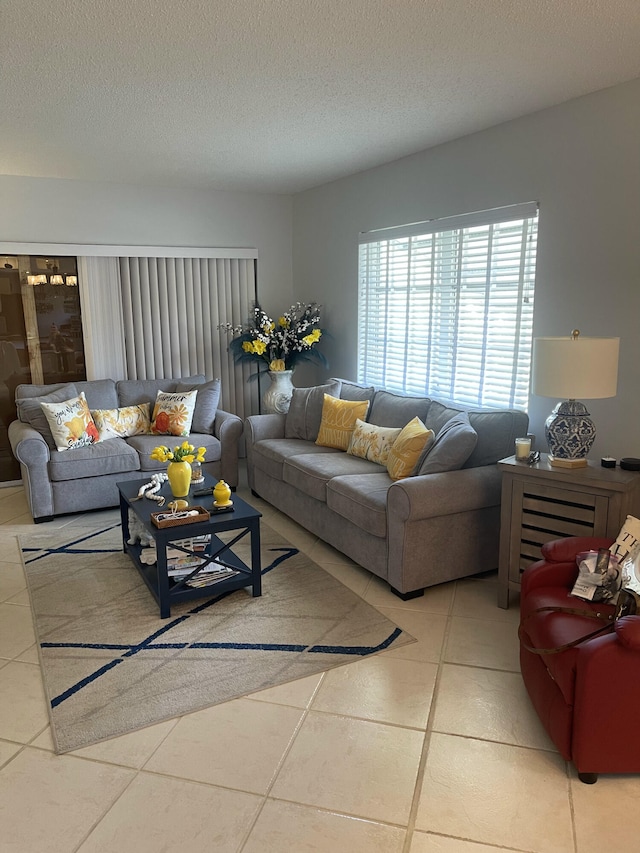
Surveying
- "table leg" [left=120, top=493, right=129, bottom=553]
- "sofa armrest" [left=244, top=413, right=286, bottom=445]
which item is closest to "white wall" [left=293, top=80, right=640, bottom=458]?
"sofa armrest" [left=244, top=413, right=286, bottom=445]

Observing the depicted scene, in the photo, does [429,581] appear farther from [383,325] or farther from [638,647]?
[383,325]

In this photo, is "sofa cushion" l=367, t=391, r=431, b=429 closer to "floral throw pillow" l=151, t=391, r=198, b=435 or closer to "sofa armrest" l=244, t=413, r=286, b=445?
"sofa armrest" l=244, t=413, r=286, b=445

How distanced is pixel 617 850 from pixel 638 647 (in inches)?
23.1

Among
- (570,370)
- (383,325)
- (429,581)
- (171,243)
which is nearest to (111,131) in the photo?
(171,243)

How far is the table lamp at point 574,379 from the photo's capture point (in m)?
2.93

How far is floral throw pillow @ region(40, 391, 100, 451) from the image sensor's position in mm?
4781

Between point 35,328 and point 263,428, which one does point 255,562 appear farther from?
point 35,328

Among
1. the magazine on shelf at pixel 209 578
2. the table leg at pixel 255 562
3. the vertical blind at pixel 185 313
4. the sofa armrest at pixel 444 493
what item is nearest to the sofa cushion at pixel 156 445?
the vertical blind at pixel 185 313

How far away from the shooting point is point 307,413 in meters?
5.12

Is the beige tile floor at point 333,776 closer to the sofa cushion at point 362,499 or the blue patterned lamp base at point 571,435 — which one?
the sofa cushion at point 362,499

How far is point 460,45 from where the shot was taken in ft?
8.80

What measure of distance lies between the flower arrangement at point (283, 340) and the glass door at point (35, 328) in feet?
4.91

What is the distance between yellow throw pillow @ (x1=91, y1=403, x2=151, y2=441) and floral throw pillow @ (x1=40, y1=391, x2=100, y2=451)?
0.57 feet

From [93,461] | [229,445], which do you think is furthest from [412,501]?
[93,461]
